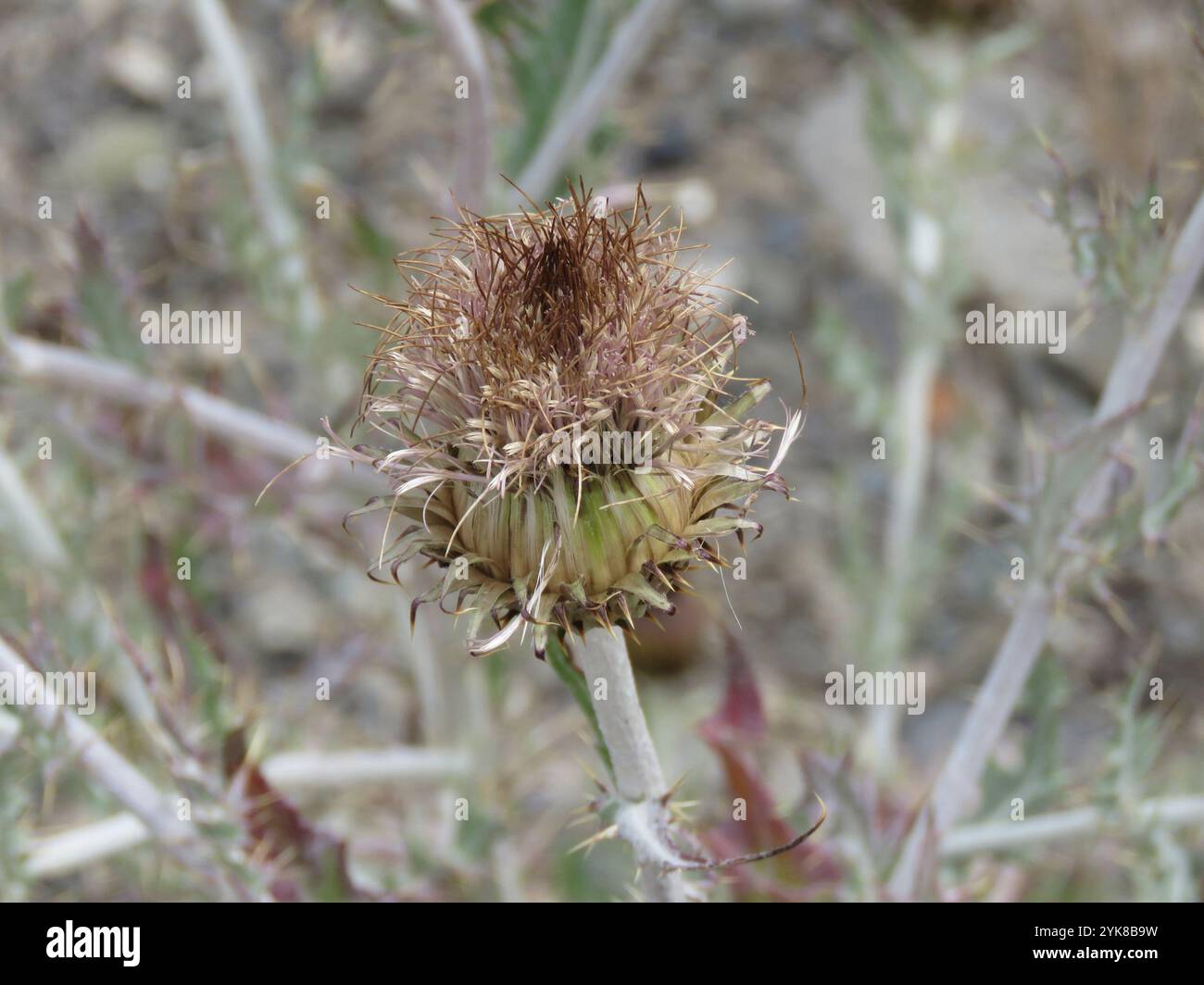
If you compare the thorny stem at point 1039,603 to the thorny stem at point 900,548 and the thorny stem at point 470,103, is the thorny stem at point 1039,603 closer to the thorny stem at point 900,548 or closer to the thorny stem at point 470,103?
the thorny stem at point 900,548

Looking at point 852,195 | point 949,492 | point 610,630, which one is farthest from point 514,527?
point 852,195

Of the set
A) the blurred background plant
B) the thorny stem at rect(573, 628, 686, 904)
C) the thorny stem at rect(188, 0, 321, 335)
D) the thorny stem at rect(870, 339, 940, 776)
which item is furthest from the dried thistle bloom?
the thorny stem at rect(870, 339, 940, 776)

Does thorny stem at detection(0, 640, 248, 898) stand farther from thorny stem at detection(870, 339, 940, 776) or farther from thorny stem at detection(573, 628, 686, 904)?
thorny stem at detection(870, 339, 940, 776)

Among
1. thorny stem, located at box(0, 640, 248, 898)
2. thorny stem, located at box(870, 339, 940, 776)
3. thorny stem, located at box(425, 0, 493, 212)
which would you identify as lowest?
thorny stem, located at box(0, 640, 248, 898)

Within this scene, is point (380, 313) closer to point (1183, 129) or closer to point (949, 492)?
point (949, 492)

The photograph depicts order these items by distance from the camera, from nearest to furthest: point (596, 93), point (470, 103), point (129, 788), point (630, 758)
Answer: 1. point (630, 758)
2. point (129, 788)
3. point (470, 103)
4. point (596, 93)

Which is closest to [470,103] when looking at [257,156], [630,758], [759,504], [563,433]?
[257,156]

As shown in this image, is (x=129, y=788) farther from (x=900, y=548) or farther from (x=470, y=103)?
(x=900, y=548)
